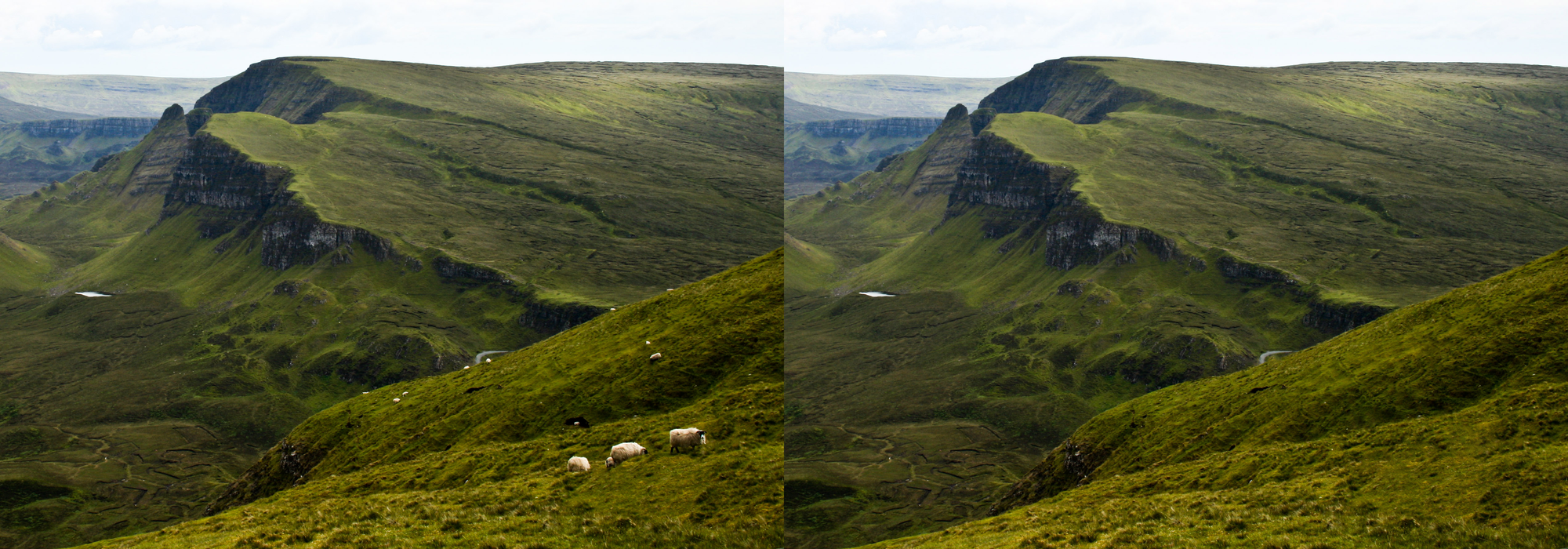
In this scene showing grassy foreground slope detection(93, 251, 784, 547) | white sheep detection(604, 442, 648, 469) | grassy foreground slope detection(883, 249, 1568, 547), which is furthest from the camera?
white sheep detection(604, 442, 648, 469)

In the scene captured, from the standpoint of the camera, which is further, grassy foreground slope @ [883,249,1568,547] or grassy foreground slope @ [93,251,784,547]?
grassy foreground slope @ [93,251,784,547]

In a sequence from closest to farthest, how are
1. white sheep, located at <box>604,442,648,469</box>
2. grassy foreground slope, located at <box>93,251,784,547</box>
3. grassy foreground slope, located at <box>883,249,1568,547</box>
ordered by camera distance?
grassy foreground slope, located at <box>883,249,1568,547</box>, grassy foreground slope, located at <box>93,251,784,547</box>, white sheep, located at <box>604,442,648,469</box>

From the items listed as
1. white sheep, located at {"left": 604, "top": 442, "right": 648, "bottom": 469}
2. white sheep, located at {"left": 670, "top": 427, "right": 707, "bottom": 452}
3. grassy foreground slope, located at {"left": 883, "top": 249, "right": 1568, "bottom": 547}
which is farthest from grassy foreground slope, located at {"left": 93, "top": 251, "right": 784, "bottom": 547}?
grassy foreground slope, located at {"left": 883, "top": 249, "right": 1568, "bottom": 547}

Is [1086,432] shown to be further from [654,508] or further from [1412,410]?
[654,508]

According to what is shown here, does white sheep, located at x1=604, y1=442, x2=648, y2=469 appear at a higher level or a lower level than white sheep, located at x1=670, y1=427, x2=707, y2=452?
lower

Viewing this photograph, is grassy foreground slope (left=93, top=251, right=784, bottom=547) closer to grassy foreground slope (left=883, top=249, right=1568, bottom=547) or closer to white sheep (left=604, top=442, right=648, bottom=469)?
white sheep (left=604, top=442, right=648, bottom=469)

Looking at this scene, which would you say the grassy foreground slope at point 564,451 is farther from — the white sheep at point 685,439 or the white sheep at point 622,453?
the white sheep at point 622,453

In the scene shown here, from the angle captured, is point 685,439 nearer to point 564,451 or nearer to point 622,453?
point 622,453
